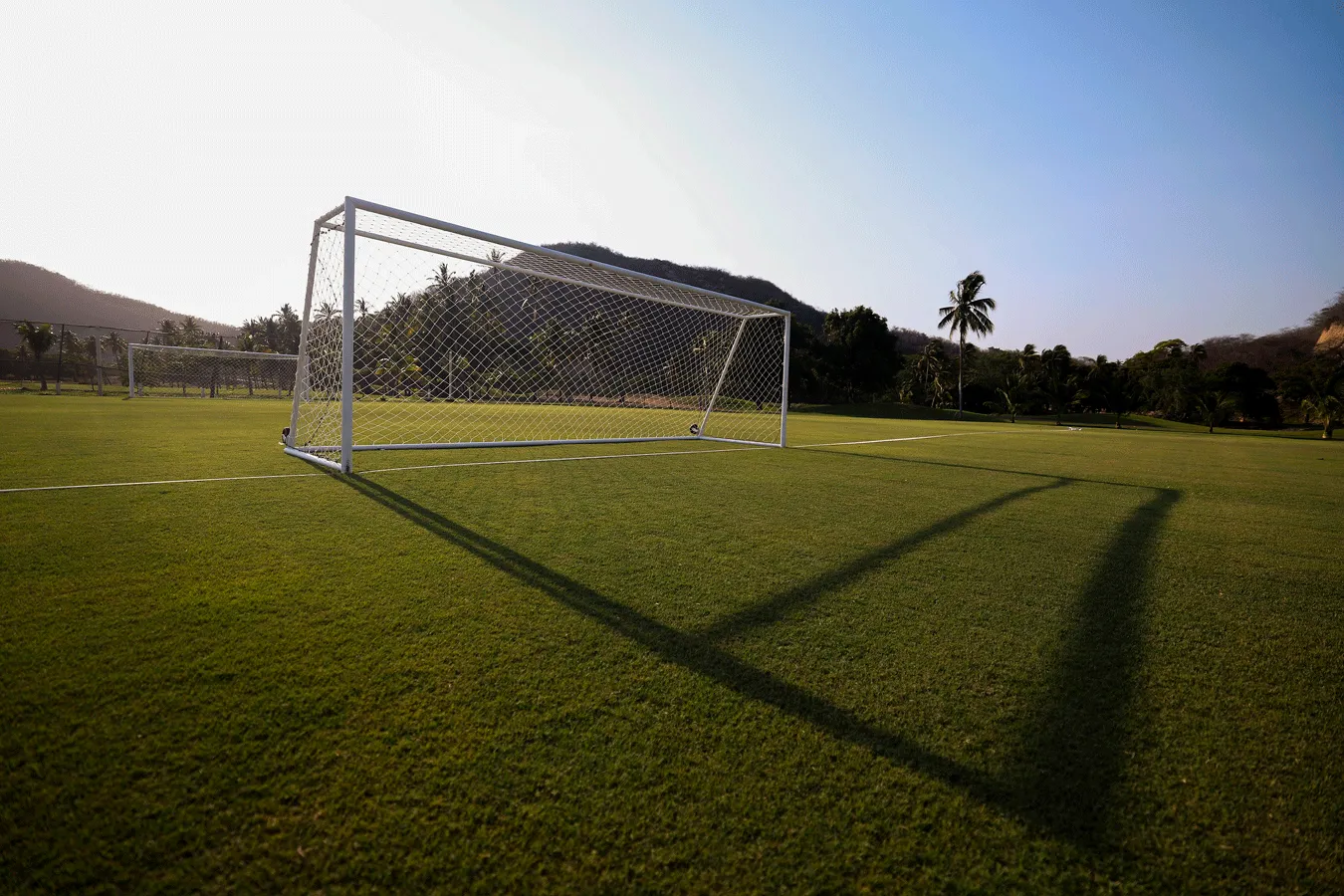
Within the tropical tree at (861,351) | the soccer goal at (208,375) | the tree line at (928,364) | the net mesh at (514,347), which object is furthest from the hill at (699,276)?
the net mesh at (514,347)

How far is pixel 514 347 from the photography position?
463 inches

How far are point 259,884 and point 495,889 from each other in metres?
0.40

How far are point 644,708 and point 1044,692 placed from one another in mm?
1216

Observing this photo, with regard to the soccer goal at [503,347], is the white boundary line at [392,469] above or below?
below

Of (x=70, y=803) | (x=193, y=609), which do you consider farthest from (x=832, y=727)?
(x=193, y=609)

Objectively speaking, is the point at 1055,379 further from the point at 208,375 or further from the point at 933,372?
the point at 208,375

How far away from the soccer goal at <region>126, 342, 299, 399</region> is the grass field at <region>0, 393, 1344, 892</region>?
1231 inches

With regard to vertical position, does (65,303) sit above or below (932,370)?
above

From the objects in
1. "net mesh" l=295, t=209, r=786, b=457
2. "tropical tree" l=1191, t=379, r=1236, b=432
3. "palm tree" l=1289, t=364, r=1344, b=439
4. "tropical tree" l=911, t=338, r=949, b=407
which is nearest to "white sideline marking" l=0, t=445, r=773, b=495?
"net mesh" l=295, t=209, r=786, b=457

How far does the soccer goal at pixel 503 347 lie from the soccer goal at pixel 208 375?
20851 millimetres

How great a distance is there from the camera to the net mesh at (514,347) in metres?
7.12

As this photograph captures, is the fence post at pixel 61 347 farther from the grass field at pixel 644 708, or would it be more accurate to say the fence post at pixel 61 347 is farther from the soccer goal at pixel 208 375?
the grass field at pixel 644 708

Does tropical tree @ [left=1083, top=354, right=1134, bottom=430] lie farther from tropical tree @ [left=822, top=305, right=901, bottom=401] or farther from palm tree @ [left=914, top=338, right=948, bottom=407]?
tropical tree @ [left=822, top=305, right=901, bottom=401]

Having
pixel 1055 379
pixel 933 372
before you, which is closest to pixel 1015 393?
pixel 1055 379
